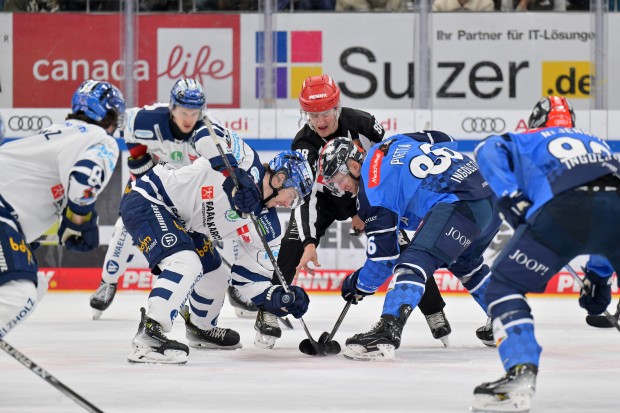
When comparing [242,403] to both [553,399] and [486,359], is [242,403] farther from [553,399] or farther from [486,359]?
[486,359]

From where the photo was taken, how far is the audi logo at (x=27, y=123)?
887 centimetres

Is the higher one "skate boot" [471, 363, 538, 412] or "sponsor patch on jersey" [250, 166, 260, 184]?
"sponsor patch on jersey" [250, 166, 260, 184]

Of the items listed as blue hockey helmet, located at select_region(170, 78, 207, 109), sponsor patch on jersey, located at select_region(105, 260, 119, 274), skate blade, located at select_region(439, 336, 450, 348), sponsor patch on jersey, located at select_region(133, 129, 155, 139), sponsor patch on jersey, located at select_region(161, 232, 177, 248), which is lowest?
skate blade, located at select_region(439, 336, 450, 348)

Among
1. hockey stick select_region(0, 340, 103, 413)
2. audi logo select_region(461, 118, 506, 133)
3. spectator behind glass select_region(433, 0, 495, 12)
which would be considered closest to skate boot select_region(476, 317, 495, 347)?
hockey stick select_region(0, 340, 103, 413)

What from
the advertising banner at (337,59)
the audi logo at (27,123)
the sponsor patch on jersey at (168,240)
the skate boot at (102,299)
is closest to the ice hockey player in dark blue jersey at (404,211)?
the sponsor patch on jersey at (168,240)

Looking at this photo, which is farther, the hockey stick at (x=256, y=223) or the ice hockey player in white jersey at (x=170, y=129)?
the ice hockey player in white jersey at (x=170, y=129)

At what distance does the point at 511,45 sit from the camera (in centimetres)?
905

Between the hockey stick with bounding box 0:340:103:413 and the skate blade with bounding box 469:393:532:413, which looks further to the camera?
the skate blade with bounding box 469:393:532:413

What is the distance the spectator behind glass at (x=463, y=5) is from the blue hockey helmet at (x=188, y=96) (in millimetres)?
4012

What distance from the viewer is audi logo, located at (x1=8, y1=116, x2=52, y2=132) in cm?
887

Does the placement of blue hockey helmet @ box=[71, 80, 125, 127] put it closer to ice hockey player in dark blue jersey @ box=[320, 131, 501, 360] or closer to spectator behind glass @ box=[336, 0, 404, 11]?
ice hockey player in dark blue jersey @ box=[320, 131, 501, 360]

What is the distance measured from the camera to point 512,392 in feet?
11.1

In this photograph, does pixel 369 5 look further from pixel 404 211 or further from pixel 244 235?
pixel 404 211

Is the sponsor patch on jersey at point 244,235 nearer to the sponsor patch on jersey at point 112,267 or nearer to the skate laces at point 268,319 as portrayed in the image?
the skate laces at point 268,319
